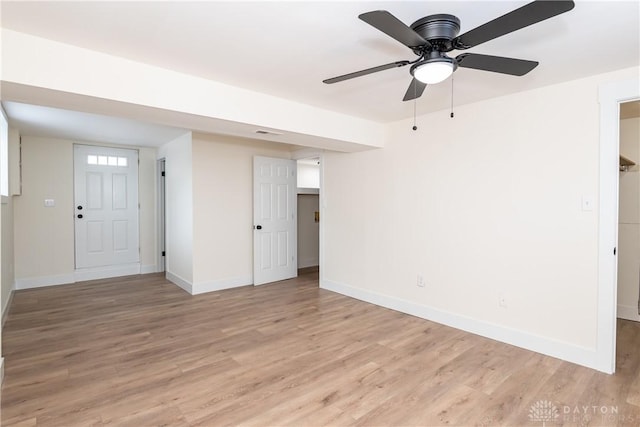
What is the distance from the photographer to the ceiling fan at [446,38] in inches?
56.2

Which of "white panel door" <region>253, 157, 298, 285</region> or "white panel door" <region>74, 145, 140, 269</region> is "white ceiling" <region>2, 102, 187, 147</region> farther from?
"white panel door" <region>253, 157, 298, 285</region>

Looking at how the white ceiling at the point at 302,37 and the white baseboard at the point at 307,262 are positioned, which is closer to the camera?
the white ceiling at the point at 302,37

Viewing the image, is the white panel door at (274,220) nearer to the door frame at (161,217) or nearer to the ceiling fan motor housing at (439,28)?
the door frame at (161,217)

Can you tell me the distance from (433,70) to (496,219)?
195cm

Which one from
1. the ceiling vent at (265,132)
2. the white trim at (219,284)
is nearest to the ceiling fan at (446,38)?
the ceiling vent at (265,132)

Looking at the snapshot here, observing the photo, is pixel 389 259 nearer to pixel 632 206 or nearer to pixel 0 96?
pixel 632 206

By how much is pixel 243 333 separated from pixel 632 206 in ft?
14.6

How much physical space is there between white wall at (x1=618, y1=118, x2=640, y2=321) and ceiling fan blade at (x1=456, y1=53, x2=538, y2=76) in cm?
297

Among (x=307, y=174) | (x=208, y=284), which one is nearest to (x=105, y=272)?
(x=208, y=284)

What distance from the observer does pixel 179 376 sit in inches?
98.6

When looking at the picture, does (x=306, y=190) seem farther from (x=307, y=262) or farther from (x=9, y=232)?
(x=9, y=232)

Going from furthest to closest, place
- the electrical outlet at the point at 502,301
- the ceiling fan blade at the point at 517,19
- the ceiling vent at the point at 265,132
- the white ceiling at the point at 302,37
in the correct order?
the ceiling vent at the point at 265,132, the electrical outlet at the point at 502,301, the white ceiling at the point at 302,37, the ceiling fan blade at the point at 517,19

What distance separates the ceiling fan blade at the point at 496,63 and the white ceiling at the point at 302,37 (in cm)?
20

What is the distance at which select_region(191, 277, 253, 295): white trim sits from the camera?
470 cm
